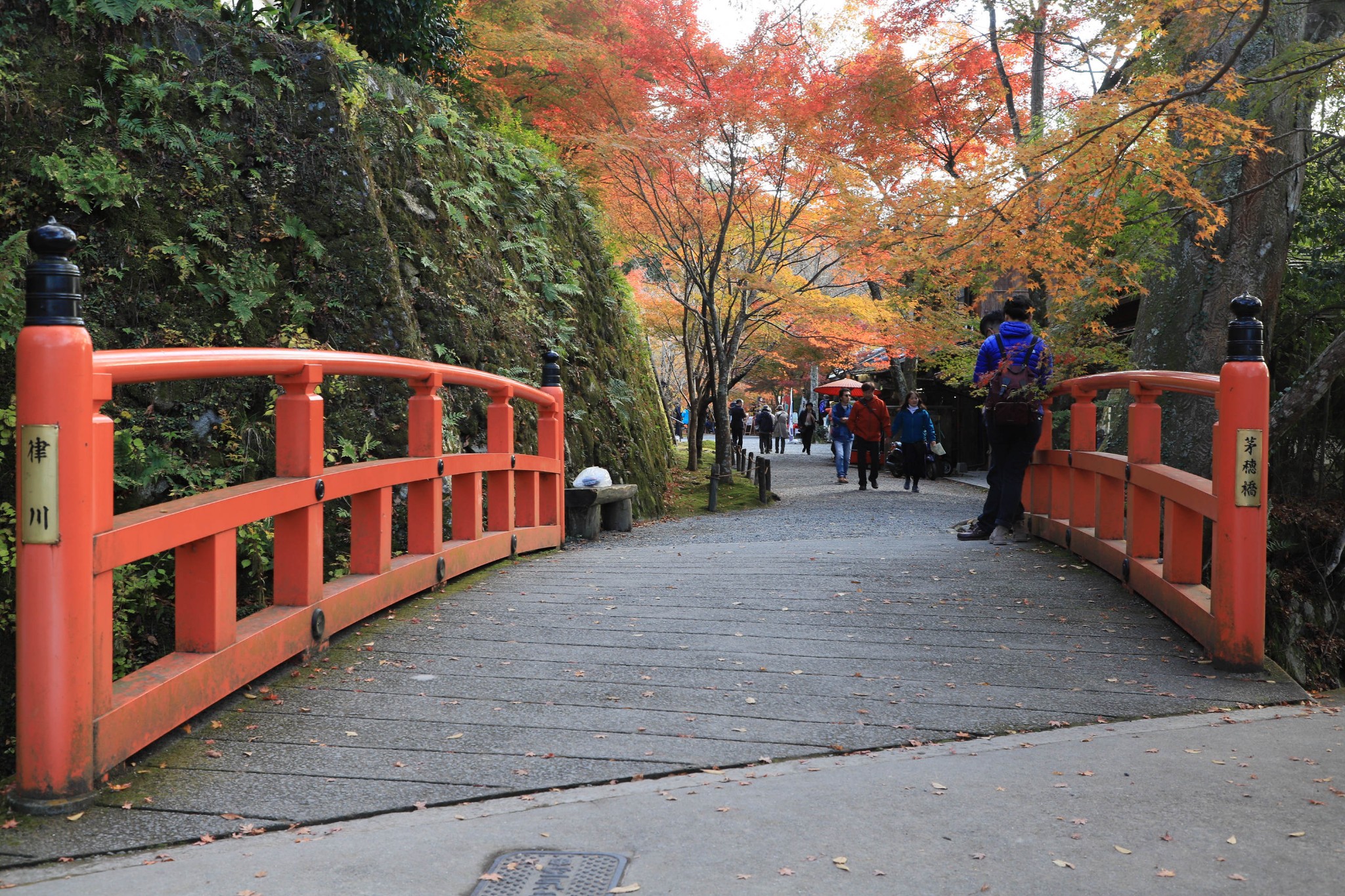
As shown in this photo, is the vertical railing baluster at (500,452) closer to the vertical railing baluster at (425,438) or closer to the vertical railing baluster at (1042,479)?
the vertical railing baluster at (425,438)

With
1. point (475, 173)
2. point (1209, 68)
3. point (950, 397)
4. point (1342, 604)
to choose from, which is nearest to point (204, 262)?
point (475, 173)

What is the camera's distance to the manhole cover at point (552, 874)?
2.40 metres

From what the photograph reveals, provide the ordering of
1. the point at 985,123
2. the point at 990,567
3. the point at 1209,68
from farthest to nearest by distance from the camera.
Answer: the point at 985,123
the point at 1209,68
the point at 990,567

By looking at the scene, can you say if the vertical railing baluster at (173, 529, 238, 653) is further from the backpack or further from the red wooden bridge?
the backpack

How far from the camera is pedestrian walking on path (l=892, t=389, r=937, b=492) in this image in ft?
61.5

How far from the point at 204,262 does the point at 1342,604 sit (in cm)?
877

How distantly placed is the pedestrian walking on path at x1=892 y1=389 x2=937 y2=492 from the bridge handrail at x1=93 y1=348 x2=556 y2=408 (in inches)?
553

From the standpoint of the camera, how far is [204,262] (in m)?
7.55

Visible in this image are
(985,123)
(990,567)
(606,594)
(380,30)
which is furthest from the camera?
(985,123)

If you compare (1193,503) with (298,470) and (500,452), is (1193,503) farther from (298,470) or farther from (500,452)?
(500,452)

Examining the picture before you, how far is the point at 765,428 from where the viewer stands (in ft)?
113

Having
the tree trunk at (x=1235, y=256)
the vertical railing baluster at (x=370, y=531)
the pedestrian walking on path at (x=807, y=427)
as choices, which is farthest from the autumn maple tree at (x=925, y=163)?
the pedestrian walking on path at (x=807, y=427)

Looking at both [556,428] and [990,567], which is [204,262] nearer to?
[556,428]

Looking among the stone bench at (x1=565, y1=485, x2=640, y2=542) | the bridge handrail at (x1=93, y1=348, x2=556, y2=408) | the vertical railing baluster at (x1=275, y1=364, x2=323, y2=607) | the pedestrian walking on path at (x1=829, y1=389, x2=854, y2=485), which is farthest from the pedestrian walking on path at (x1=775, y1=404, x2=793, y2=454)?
the vertical railing baluster at (x1=275, y1=364, x2=323, y2=607)
